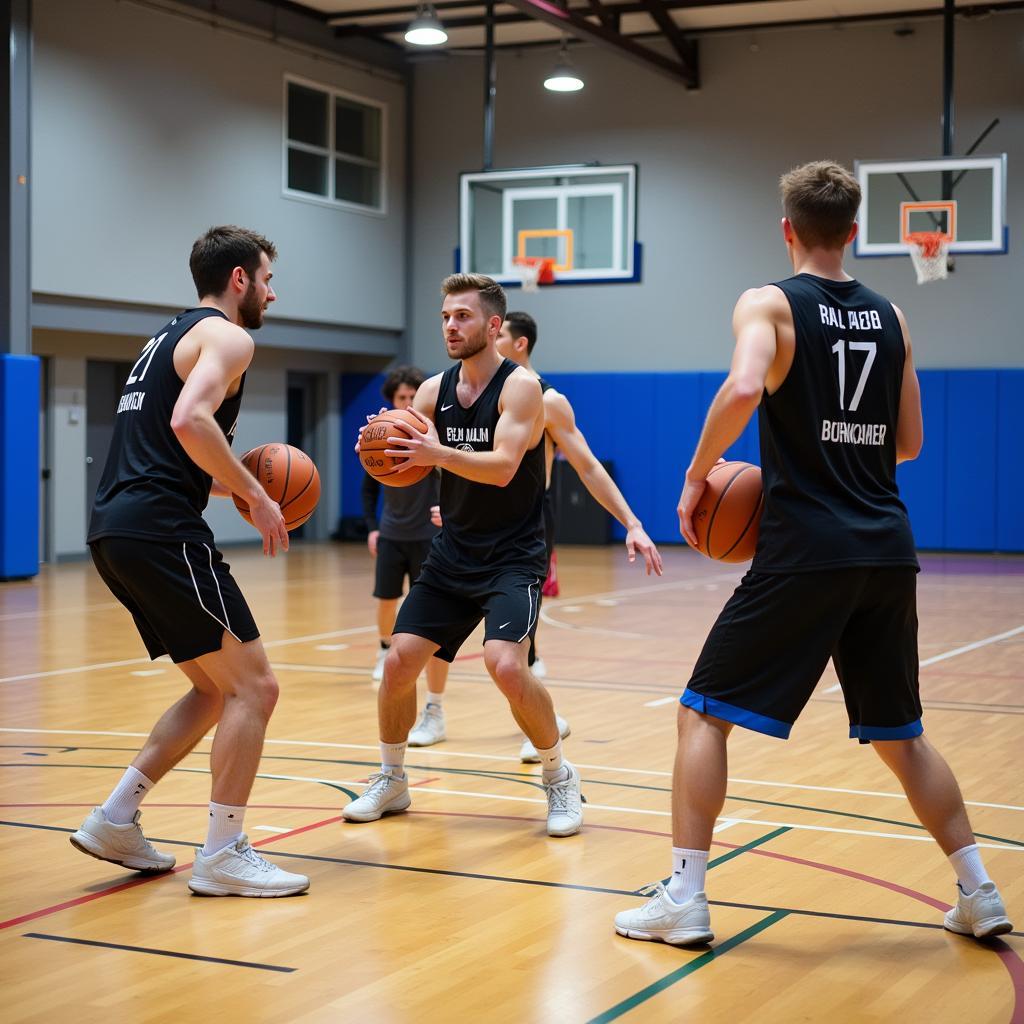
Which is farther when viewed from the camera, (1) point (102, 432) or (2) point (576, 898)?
(1) point (102, 432)

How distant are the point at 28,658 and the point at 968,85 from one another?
14297 mm

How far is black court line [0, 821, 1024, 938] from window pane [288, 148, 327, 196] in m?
15.5

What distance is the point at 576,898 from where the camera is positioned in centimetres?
410

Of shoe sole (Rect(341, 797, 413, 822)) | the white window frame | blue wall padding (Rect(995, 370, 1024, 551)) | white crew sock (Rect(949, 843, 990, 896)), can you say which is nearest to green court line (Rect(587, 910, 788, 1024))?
white crew sock (Rect(949, 843, 990, 896))

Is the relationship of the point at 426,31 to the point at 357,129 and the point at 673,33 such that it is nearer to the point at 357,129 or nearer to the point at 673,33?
the point at 673,33

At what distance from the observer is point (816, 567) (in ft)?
11.6

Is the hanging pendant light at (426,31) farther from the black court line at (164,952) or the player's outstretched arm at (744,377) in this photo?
the black court line at (164,952)

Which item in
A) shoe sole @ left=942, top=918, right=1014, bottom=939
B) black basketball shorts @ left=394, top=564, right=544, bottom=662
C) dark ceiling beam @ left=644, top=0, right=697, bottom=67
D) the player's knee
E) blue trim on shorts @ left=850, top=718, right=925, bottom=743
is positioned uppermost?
dark ceiling beam @ left=644, top=0, right=697, bottom=67

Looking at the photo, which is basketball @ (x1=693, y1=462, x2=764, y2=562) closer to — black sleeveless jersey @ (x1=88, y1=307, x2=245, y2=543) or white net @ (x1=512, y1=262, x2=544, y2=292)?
black sleeveless jersey @ (x1=88, y1=307, x2=245, y2=543)

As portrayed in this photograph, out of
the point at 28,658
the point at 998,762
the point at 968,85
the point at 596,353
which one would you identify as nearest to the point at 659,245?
the point at 596,353

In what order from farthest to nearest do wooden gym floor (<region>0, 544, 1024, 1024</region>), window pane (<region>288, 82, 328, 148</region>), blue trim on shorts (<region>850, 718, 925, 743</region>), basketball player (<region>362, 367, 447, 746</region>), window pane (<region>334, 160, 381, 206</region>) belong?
window pane (<region>334, 160, 381, 206</region>) < window pane (<region>288, 82, 328, 148</region>) < basketball player (<region>362, 367, 447, 746</region>) < blue trim on shorts (<region>850, 718, 925, 743</region>) < wooden gym floor (<region>0, 544, 1024, 1024</region>)

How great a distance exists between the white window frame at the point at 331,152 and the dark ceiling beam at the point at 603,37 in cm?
389

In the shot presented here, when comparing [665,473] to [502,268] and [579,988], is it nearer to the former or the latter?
[502,268]

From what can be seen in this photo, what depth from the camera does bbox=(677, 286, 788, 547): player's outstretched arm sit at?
11.3 feet
